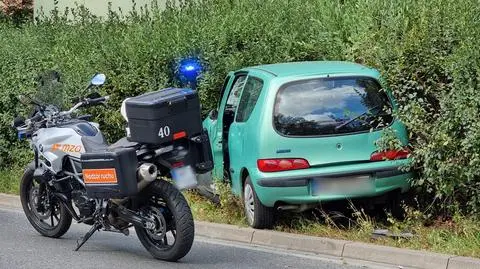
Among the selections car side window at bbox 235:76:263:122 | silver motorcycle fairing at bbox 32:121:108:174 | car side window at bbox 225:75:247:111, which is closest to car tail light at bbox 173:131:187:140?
silver motorcycle fairing at bbox 32:121:108:174

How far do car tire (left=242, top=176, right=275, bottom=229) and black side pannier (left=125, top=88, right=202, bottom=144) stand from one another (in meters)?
1.35

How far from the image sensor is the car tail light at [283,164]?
848 cm

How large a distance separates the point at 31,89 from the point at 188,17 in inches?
107

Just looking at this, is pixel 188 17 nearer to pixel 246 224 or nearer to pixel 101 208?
pixel 246 224

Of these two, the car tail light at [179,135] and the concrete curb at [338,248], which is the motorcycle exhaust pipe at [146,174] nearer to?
the car tail light at [179,135]

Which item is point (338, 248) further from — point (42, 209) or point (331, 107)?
point (42, 209)

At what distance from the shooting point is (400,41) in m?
8.81

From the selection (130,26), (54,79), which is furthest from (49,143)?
(130,26)

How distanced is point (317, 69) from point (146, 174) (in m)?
2.35

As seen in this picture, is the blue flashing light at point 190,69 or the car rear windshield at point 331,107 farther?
the blue flashing light at point 190,69

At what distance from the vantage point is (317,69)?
29.3ft

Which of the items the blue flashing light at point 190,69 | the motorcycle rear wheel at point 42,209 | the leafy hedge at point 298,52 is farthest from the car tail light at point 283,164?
the blue flashing light at point 190,69

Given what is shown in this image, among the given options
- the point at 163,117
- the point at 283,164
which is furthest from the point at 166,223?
the point at 283,164

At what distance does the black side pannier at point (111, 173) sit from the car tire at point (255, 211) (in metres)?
1.63
